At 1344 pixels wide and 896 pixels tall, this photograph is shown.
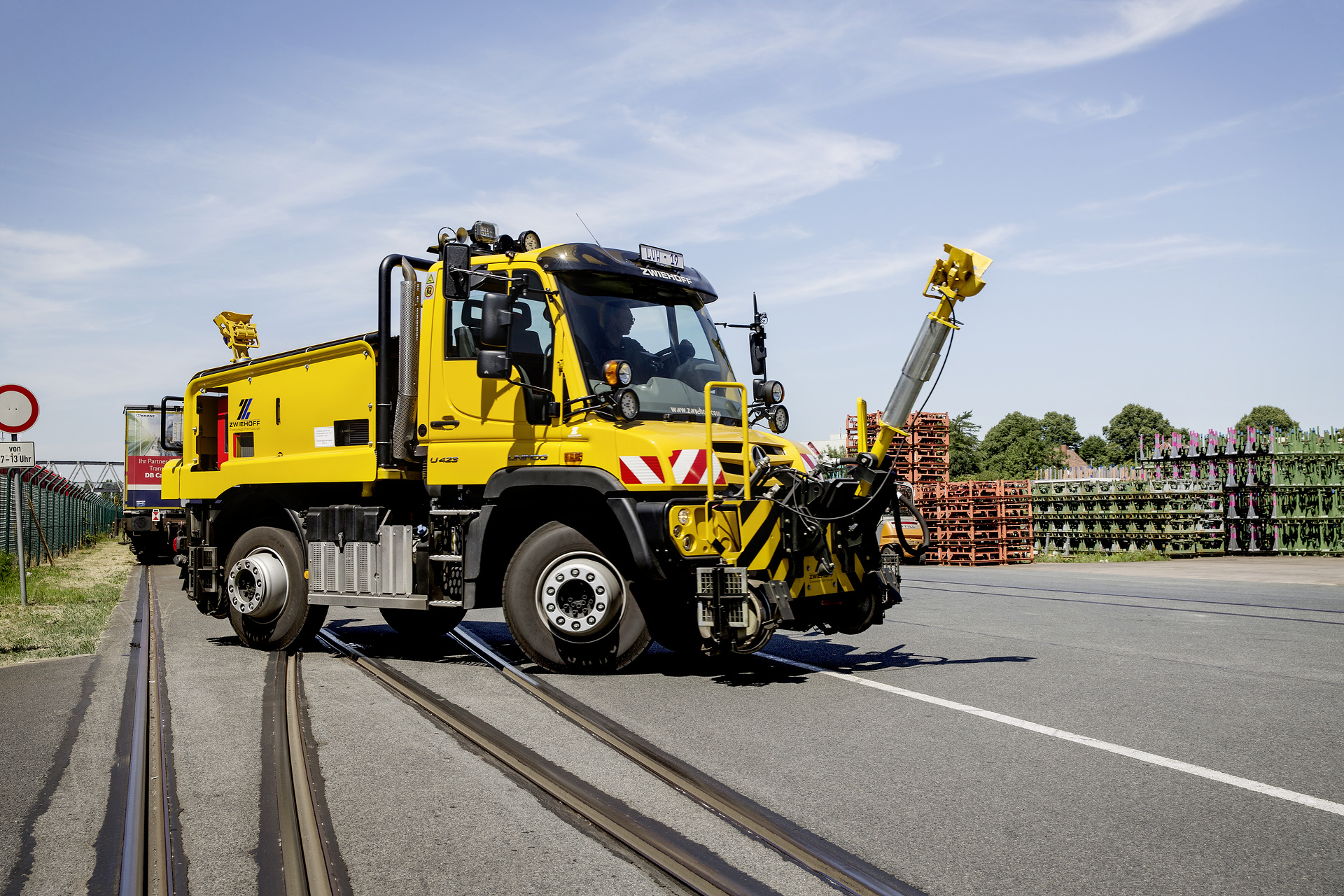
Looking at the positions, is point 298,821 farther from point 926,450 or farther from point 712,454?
point 926,450

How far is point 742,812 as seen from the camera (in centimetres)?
444

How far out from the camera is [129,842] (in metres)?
4.22

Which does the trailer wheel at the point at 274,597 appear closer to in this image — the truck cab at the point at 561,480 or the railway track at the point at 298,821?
the truck cab at the point at 561,480

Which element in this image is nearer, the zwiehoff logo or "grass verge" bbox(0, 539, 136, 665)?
"grass verge" bbox(0, 539, 136, 665)

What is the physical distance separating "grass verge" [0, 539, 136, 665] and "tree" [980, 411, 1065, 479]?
63368 millimetres

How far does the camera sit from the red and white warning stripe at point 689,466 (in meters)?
7.44

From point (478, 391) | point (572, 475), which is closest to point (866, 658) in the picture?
point (572, 475)

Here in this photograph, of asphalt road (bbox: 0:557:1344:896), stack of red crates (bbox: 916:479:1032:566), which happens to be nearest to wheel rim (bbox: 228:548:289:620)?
asphalt road (bbox: 0:557:1344:896)

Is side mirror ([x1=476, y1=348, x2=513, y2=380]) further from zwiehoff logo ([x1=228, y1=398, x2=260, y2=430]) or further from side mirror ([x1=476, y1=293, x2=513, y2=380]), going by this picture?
zwiehoff logo ([x1=228, y1=398, x2=260, y2=430])

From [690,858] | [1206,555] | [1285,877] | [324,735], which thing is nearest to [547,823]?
[690,858]

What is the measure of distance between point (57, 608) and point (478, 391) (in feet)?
32.4

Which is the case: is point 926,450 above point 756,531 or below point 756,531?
above

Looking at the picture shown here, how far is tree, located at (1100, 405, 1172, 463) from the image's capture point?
98.0 meters

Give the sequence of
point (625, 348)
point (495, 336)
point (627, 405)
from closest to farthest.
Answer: point (627, 405) < point (495, 336) < point (625, 348)
